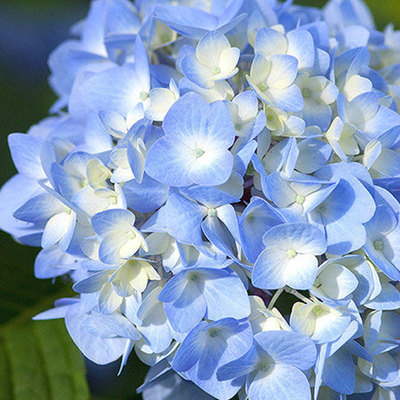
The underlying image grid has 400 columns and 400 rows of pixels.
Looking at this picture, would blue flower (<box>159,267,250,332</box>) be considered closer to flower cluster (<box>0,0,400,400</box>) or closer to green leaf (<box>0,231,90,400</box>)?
flower cluster (<box>0,0,400,400</box>)

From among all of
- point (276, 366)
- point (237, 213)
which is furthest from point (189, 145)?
point (276, 366)

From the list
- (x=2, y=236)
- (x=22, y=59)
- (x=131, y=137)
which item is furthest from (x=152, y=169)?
(x=22, y=59)

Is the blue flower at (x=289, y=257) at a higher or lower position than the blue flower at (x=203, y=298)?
higher

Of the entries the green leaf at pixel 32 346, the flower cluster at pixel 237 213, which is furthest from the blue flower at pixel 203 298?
the green leaf at pixel 32 346

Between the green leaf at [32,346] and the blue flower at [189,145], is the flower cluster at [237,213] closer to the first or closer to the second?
the blue flower at [189,145]

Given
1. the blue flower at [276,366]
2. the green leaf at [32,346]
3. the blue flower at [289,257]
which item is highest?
the blue flower at [289,257]

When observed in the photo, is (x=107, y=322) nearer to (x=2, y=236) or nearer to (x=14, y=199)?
(x=14, y=199)

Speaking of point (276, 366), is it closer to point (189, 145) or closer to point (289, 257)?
point (289, 257)
